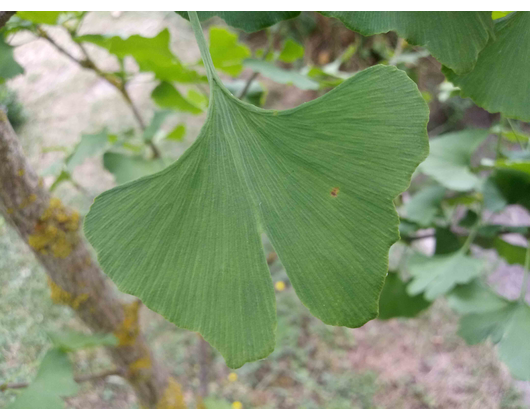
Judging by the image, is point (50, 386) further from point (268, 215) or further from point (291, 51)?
point (291, 51)

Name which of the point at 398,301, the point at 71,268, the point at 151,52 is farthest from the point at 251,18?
the point at 398,301

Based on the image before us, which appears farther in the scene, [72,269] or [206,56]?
[72,269]

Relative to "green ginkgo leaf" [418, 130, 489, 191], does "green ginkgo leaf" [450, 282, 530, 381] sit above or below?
below

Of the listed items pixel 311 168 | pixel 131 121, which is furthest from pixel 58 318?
pixel 131 121

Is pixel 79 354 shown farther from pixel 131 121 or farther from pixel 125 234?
pixel 131 121

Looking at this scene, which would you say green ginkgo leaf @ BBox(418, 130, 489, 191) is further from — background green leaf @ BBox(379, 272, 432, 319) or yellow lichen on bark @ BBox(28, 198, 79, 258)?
yellow lichen on bark @ BBox(28, 198, 79, 258)

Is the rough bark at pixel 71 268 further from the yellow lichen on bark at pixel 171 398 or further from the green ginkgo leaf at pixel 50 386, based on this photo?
the green ginkgo leaf at pixel 50 386

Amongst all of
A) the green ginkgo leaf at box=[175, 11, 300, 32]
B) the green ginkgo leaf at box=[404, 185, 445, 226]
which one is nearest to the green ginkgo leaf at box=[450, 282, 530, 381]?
the green ginkgo leaf at box=[404, 185, 445, 226]
